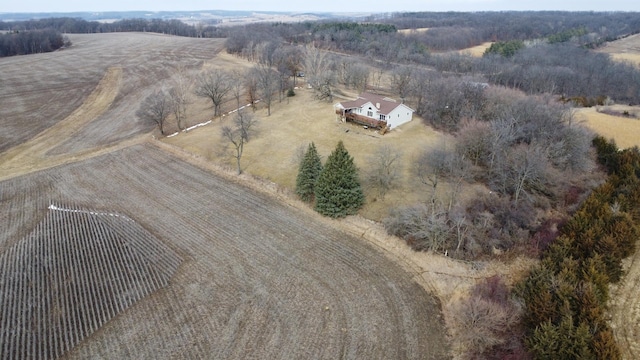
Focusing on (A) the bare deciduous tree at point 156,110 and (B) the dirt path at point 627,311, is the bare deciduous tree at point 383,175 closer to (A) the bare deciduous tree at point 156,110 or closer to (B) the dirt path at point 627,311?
(B) the dirt path at point 627,311

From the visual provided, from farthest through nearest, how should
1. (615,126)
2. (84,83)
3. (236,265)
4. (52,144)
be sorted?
(84,83), (615,126), (52,144), (236,265)

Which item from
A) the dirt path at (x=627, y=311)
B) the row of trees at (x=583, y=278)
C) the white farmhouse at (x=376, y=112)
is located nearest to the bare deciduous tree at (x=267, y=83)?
the white farmhouse at (x=376, y=112)

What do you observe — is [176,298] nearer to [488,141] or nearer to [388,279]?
[388,279]

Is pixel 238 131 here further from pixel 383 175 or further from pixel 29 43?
pixel 29 43

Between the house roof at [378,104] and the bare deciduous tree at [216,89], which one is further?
the bare deciduous tree at [216,89]

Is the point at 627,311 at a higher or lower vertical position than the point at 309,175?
lower

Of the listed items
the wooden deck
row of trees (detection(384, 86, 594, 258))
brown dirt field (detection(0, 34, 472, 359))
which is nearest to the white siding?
the wooden deck

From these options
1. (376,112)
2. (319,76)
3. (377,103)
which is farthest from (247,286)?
(319,76)
